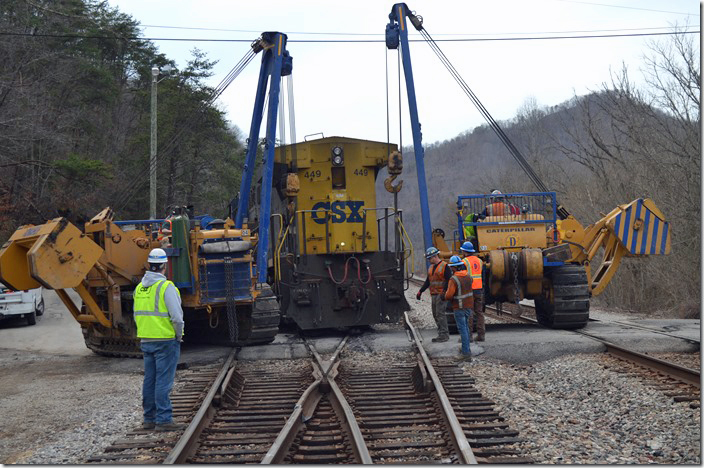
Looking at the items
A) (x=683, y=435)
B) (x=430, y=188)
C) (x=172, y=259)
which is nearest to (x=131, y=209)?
(x=172, y=259)

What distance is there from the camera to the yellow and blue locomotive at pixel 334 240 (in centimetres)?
1523

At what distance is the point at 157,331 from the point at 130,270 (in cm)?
533

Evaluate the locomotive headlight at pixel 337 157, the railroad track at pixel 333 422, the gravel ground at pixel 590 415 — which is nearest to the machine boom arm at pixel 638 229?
the gravel ground at pixel 590 415

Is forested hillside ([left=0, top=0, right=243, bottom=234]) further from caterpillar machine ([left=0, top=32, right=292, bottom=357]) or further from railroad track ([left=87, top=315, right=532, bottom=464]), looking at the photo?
railroad track ([left=87, top=315, right=532, bottom=464])

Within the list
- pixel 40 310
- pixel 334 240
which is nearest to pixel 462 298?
pixel 334 240

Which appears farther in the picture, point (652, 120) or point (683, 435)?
point (652, 120)

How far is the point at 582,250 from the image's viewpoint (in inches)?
601

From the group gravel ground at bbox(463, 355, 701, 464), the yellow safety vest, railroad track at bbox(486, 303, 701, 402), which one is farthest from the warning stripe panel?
the yellow safety vest

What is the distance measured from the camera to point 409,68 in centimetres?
1762

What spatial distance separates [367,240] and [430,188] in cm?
8717

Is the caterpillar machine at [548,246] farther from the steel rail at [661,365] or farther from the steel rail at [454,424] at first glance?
the steel rail at [454,424]

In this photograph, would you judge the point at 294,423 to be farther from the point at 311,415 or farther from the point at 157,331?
the point at 157,331

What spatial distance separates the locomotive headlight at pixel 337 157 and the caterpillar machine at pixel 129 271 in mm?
2864

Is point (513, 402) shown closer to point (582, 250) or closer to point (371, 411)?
point (371, 411)
